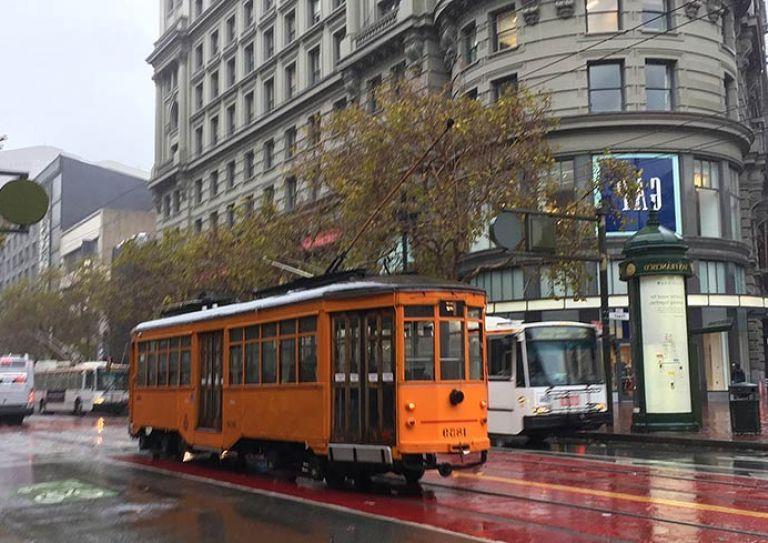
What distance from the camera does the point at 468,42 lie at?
36656mm

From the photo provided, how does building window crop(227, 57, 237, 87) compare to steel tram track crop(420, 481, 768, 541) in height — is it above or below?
above

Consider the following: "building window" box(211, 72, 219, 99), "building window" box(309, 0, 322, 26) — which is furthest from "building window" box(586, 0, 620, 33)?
"building window" box(211, 72, 219, 99)

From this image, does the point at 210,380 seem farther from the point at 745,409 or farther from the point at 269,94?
the point at 269,94

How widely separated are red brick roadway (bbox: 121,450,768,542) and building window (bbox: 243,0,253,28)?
152 ft

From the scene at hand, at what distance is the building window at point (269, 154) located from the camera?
167ft

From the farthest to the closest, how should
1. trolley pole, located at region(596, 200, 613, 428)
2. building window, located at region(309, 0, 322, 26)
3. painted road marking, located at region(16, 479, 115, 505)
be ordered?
building window, located at region(309, 0, 322, 26) < trolley pole, located at region(596, 200, 613, 428) < painted road marking, located at region(16, 479, 115, 505)

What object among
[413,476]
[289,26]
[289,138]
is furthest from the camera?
[289,26]

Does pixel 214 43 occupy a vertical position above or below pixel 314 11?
above

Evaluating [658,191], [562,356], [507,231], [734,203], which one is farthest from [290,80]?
[562,356]

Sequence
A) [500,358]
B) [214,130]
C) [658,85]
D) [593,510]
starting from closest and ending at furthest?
1. [593,510]
2. [500,358]
3. [658,85]
4. [214,130]

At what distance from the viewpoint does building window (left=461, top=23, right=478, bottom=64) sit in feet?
119

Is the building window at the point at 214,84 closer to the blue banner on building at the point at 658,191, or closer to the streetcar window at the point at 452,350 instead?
the blue banner on building at the point at 658,191

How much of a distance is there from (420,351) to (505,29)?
26327 mm

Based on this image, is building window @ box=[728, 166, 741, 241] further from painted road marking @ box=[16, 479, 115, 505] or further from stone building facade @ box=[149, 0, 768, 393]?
painted road marking @ box=[16, 479, 115, 505]
